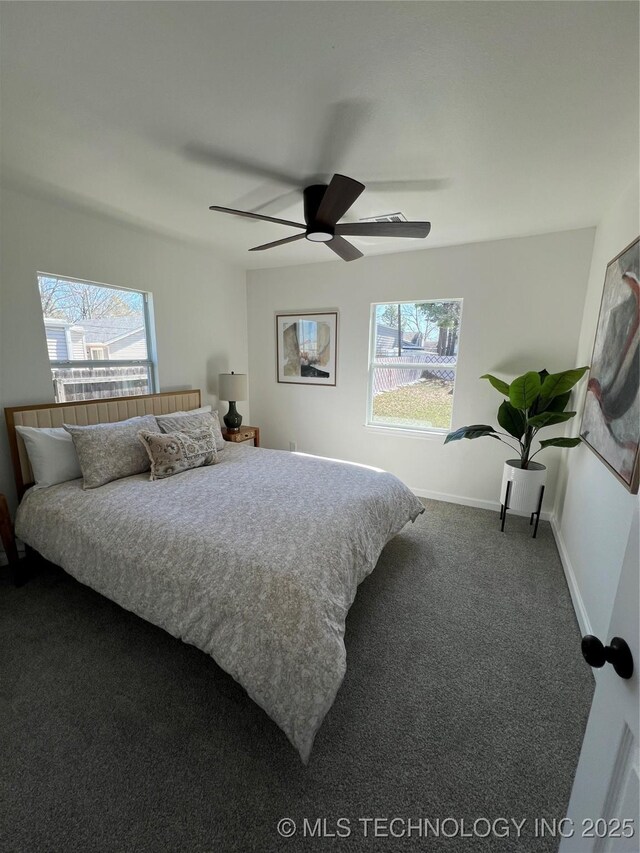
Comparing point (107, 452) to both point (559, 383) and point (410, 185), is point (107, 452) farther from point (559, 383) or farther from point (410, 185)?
point (559, 383)

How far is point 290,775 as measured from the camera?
4.26 ft

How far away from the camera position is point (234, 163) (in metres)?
1.96

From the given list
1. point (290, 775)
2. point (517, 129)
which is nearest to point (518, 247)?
point (517, 129)

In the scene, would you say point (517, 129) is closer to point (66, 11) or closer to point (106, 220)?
point (66, 11)

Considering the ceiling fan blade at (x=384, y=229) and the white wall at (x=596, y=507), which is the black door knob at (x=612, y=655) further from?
the ceiling fan blade at (x=384, y=229)

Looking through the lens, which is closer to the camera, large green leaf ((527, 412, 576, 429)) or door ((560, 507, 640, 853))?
door ((560, 507, 640, 853))

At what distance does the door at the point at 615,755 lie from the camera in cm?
63

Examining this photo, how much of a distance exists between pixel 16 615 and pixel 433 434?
3.65 metres

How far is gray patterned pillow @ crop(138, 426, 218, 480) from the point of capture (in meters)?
2.57

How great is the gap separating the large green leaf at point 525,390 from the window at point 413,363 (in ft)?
2.72

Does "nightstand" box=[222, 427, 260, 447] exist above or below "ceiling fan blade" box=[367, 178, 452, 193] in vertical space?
below

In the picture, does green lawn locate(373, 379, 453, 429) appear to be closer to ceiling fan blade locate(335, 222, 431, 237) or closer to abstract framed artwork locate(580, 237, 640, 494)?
abstract framed artwork locate(580, 237, 640, 494)

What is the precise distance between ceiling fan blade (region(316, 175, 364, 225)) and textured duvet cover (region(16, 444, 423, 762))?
169 centimetres

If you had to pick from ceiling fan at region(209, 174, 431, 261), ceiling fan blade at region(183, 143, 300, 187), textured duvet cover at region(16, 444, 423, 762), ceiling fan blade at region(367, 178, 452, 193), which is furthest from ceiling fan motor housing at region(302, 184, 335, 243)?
textured duvet cover at region(16, 444, 423, 762)
